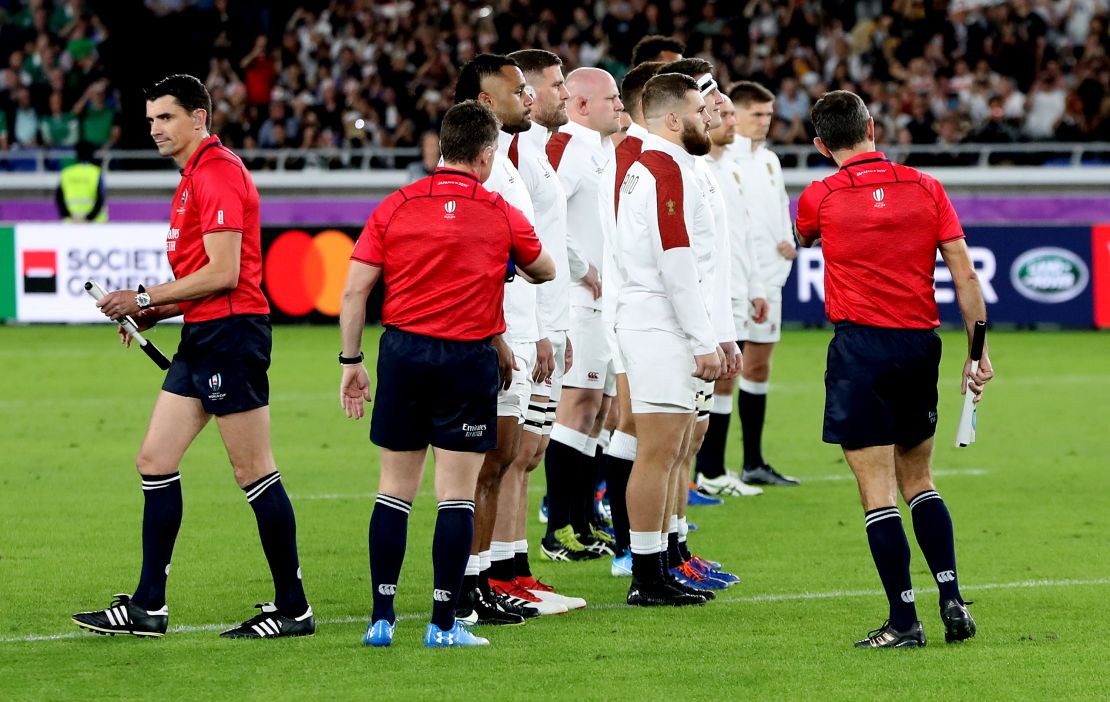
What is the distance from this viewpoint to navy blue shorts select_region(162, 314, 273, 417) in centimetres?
659

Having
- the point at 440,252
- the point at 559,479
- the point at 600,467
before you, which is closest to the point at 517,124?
the point at 440,252

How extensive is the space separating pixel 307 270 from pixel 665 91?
12741 millimetres

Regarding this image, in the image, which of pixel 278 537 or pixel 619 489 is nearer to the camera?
pixel 278 537

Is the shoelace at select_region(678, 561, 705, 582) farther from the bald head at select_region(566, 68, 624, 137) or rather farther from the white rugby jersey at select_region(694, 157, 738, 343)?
the bald head at select_region(566, 68, 624, 137)

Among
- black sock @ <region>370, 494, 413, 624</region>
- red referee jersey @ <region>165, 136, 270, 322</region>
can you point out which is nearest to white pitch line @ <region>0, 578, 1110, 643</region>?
black sock @ <region>370, 494, 413, 624</region>

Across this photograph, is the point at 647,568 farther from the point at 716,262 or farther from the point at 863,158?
the point at 863,158

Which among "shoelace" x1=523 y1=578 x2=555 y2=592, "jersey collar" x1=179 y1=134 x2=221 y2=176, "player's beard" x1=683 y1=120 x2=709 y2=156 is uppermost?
"player's beard" x1=683 y1=120 x2=709 y2=156

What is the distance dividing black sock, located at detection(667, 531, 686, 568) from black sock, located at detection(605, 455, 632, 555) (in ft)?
0.86

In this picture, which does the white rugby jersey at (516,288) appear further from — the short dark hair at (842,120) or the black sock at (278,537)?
the short dark hair at (842,120)

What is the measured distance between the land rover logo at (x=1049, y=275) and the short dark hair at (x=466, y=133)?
13.6 metres

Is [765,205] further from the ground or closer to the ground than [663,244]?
closer to the ground

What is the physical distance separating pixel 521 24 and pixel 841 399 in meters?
21.2

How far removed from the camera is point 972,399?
666 centimetres

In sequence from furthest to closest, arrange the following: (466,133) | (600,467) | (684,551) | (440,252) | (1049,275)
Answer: (1049,275) < (600,467) < (684,551) < (466,133) < (440,252)
